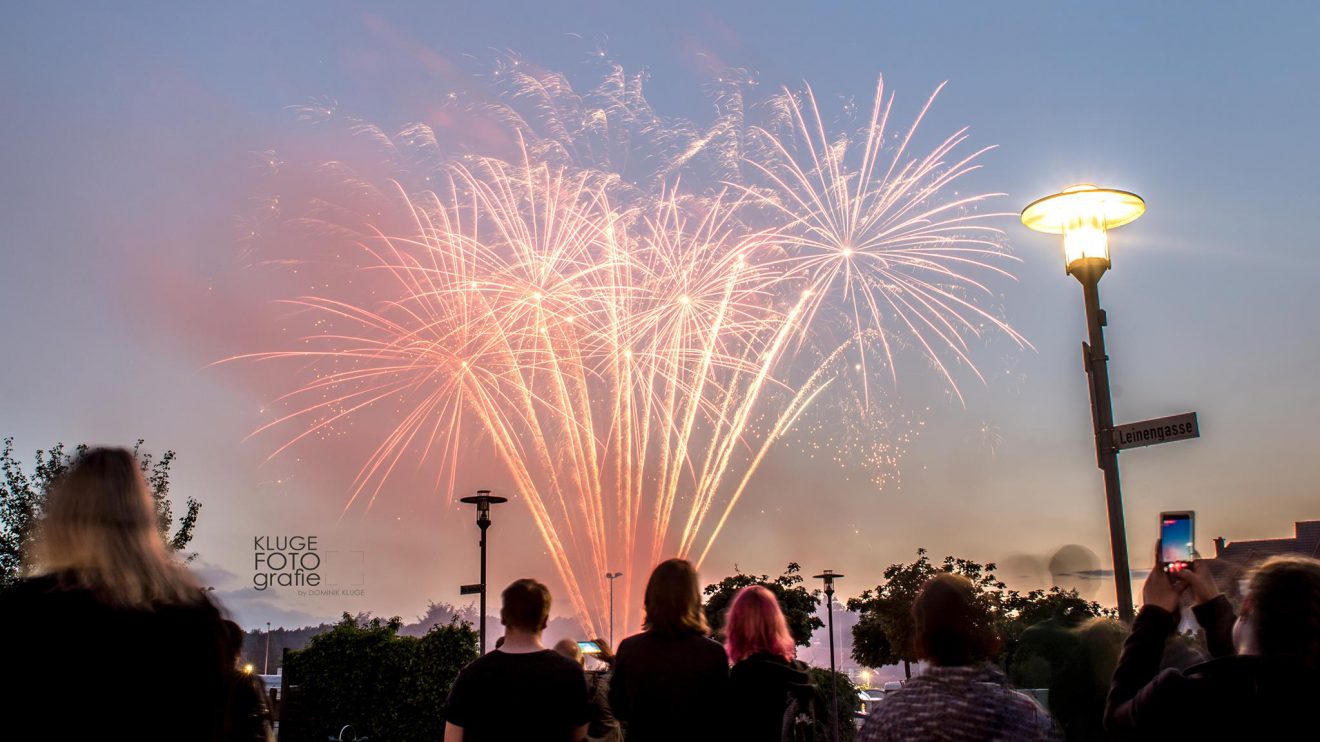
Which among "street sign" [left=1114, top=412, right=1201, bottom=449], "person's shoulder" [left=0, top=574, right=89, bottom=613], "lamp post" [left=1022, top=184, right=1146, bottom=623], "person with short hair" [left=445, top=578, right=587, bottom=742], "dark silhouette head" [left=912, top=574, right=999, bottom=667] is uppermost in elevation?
"lamp post" [left=1022, top=184, right=1146, bottom=623]

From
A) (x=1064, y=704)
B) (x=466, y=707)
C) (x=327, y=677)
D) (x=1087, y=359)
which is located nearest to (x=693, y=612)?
(x=466, y=707)

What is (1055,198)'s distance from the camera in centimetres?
768

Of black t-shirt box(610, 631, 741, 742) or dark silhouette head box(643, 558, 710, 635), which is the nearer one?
black t-shirt box(610, 631, 741, 742)

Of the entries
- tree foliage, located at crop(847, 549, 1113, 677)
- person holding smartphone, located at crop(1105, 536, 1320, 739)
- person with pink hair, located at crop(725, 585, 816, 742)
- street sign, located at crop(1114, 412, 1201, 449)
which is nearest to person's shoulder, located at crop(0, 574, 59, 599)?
person with pink hair, located at crop(725, 585, 816, 742)

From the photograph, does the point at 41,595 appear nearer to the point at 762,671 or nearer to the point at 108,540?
the point at 108,540

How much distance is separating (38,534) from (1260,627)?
4102mm

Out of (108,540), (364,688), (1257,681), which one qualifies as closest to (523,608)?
(108,540)

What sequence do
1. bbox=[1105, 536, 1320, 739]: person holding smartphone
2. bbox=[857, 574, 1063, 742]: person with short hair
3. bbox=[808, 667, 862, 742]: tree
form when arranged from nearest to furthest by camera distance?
1. bbox=[1105, 536, 1320, 739]: person holding smartphone
2. bbox=[857, 574, 1063, 742]: person with short hair
3. bbox=[808, 667, 862, 742]: tree

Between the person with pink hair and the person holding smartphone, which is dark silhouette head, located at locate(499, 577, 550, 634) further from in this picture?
the person holding smartphone

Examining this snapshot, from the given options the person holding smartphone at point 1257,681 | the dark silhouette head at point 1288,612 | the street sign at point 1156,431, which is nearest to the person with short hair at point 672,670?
the person holding smartphone at point 1257,681

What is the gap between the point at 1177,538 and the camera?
4.61 meters

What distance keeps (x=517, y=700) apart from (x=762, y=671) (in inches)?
52.5

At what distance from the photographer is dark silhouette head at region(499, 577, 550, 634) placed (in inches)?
229

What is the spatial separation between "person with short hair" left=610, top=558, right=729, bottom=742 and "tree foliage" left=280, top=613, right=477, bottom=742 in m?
15.8
